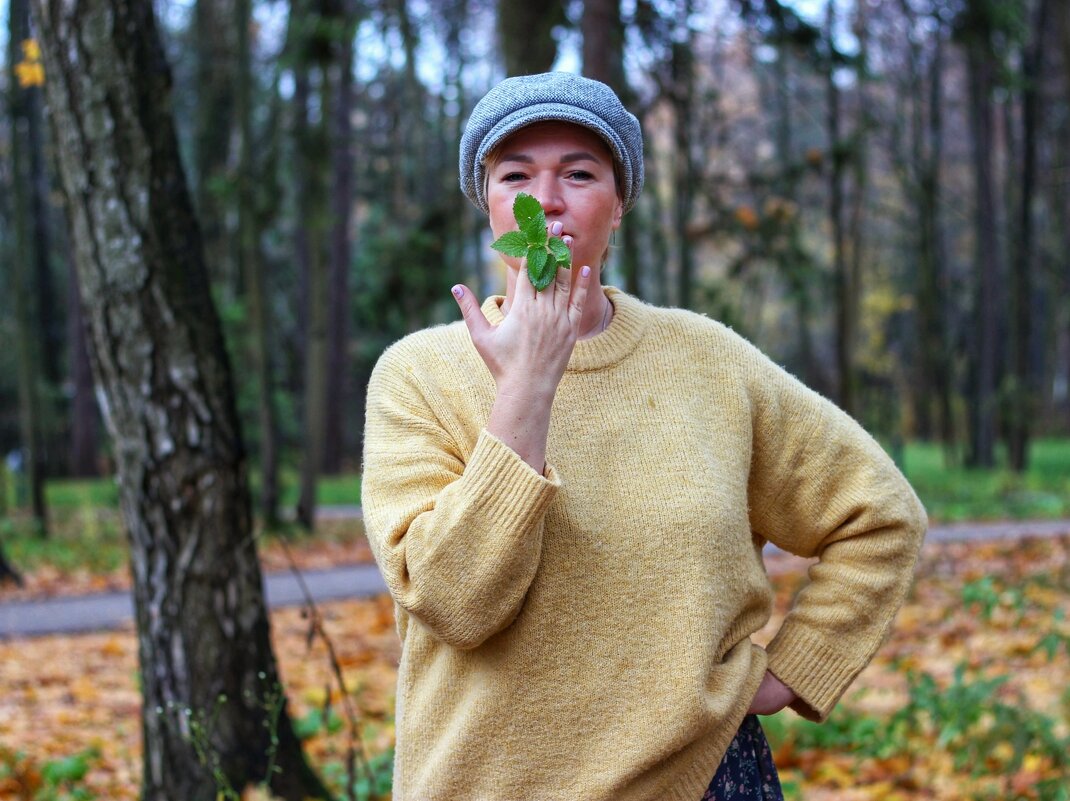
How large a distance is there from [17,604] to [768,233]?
6.61m

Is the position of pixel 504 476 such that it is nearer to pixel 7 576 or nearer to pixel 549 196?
pixel 549 196

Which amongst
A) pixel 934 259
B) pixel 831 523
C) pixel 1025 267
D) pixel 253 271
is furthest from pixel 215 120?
pixel 831 523

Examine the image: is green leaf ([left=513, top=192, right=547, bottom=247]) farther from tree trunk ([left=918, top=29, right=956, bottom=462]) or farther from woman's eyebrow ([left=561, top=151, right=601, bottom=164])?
tree trunk ([left=918, top=29, right=956, bottom=462])

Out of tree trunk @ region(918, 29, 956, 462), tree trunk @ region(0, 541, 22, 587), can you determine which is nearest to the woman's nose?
tree trunk @ region(0, 541, 22, 587)

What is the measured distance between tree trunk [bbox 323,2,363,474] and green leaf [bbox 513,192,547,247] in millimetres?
13286

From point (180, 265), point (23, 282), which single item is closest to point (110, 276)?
point (180, 265)

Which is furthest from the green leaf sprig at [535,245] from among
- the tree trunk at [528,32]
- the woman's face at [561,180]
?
the tree trunk at [528,32]

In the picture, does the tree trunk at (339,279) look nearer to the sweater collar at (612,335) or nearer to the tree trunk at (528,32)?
the tree trunk at (528,32)

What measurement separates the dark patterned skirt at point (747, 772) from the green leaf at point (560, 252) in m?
0.94

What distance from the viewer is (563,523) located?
1.87 metres

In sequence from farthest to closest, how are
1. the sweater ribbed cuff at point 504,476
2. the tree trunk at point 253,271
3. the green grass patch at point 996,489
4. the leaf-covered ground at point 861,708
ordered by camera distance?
1. the green grass patch at point 996,489
2. the tree trunk at point 253,271
3. the leaf-covered ground at point 861,708
4. the sweater ribbed cuff at point 504,476

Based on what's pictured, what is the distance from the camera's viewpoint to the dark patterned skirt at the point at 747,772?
6.76 feet

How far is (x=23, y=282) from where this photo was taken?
37.2 feet

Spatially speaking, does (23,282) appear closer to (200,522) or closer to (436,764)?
(200,522)
